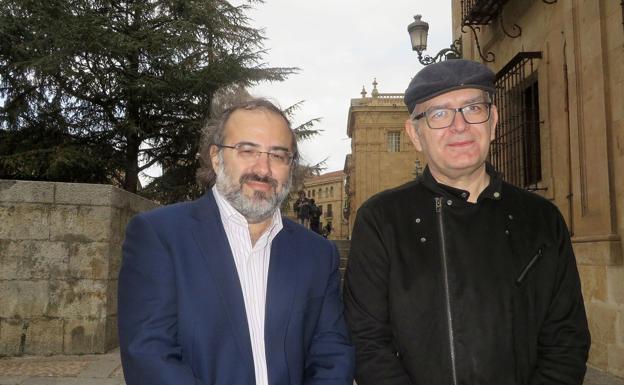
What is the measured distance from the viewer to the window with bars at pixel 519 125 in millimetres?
7641

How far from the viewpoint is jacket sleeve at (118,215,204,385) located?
2.02 meters

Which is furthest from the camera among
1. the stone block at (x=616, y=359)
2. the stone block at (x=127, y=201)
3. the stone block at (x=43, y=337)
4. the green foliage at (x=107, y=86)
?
the green foliage at (x=107, y=86)

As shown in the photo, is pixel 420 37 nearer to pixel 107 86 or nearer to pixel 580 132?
pixel 580 132

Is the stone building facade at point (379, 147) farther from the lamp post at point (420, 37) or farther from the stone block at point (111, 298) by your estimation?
the stone block at point (111, 298)

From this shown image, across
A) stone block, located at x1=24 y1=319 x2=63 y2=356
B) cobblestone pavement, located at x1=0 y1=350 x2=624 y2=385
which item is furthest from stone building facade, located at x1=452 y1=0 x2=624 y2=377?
stone block, located at x1=24 y1=319 x2=63 y2=356

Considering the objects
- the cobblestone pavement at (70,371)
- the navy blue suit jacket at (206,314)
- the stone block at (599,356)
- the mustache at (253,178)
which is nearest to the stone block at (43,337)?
the cobblestone pavement at (70,371)

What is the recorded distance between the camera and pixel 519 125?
7625 mm

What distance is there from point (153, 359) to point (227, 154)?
103cm

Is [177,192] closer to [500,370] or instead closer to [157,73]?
[157,73]

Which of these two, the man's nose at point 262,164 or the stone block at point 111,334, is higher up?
the man's nose at point 262,164

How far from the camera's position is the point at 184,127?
1569 cm

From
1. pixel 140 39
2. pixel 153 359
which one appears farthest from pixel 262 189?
pixel 140 39

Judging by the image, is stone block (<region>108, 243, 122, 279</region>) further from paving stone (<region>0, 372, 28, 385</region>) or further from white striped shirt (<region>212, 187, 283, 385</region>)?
white striped shirt (<region>212, 187, 283, 385</region>)

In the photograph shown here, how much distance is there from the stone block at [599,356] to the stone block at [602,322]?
59 millimetres
